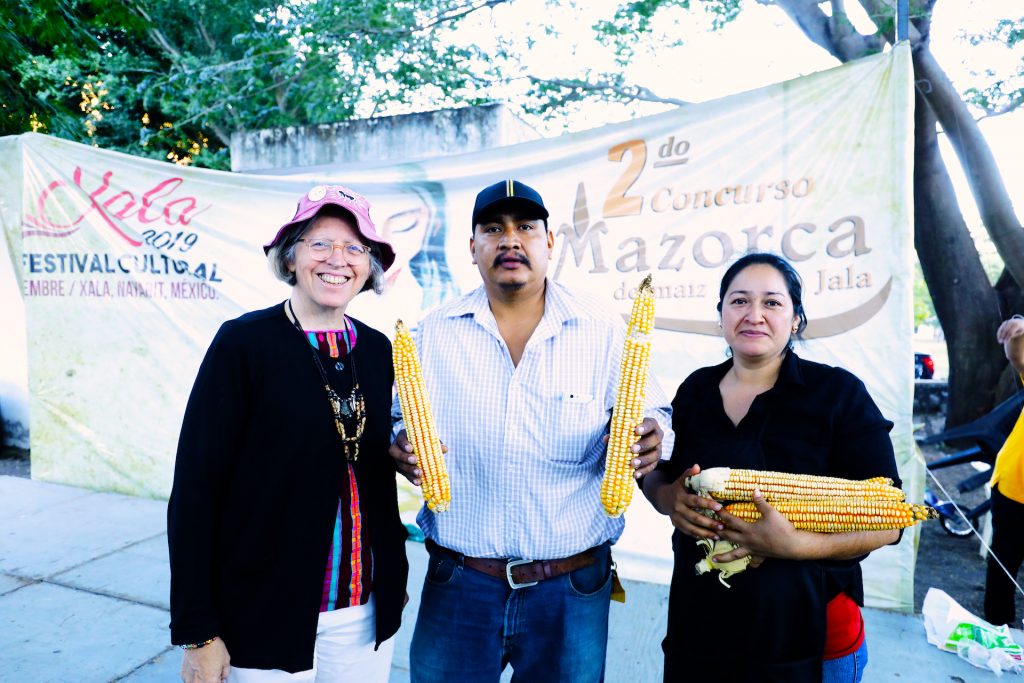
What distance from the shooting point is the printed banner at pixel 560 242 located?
3549 mm

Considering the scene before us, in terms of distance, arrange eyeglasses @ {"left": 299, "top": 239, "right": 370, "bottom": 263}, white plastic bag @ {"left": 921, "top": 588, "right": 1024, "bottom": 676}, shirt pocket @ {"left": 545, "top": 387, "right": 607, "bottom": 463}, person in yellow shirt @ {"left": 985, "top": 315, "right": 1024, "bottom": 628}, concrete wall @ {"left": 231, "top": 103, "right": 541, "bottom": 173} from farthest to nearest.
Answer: concrete wall @ {"left": 231, "top": 103, "right": 541, "bottom": 173}, person in yellow shirt @ {"left": 985, "top": 315, "right": 1024, "bottom": 628}, white plastic bag @ {"left": 921, "top": 588, "right": 1024, "bottom": 676}, shirt pocket @ {"left": 545, "top": 387, "right": 607, "bottom": 463}, eyeglasses @ {"left": 299, "top": 239, "right": 370, "bottom": 263}

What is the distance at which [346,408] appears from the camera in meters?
1.85

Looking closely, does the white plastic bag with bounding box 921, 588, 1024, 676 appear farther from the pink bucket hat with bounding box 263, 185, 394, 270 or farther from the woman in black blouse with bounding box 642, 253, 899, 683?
the pink bucket hat with bounding box 263, 185, 394, 270

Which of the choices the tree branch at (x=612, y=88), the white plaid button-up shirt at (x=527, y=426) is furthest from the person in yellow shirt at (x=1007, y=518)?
the tree branch at (x=612, y=88)

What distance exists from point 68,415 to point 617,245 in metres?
5.35

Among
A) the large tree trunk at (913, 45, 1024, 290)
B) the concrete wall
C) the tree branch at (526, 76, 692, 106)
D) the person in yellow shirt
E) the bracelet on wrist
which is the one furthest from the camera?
the tree branch at (526, 76, 692, 106)

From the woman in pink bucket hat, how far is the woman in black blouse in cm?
90

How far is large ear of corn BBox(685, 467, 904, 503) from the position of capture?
1.66 metres

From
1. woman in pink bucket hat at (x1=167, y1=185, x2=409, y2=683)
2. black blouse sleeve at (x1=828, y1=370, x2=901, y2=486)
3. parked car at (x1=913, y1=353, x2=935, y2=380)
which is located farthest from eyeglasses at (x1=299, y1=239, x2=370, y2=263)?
parked car at (x1=913, y1=353, x2=935, y2=380)

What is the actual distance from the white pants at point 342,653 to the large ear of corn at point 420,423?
410 mm

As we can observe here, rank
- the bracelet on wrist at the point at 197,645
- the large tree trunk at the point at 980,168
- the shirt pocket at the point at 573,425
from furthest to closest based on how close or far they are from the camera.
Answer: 1. the large tree trunk at the point at 980,168
2. the shirt pocket at the point at 573,425
3. the bracelet on wrist at the point at 197,645

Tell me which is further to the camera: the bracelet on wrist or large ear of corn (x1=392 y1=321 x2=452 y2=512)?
large ear of corn (x1=392 y1=321 x2=452 y2=512)

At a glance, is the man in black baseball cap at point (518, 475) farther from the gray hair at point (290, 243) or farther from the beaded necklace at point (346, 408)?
the gray hair at point (290, 243)

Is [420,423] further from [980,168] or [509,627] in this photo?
[980,168]
